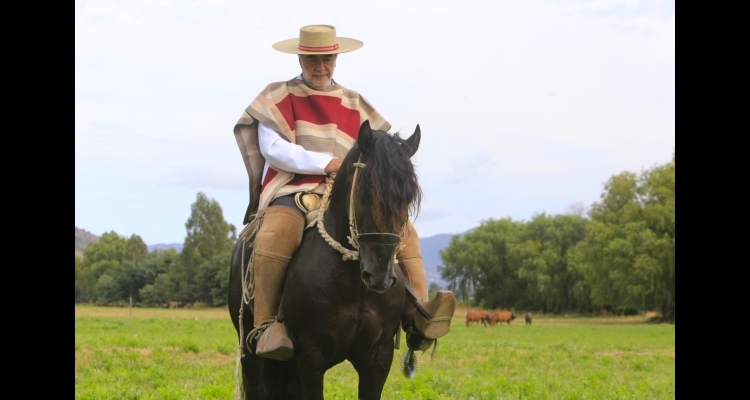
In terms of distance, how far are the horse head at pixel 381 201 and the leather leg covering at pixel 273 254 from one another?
0.70m

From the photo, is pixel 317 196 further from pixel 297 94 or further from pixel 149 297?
pixel 149 297

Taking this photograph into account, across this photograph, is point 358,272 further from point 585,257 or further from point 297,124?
point 585,257

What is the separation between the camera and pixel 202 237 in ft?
290

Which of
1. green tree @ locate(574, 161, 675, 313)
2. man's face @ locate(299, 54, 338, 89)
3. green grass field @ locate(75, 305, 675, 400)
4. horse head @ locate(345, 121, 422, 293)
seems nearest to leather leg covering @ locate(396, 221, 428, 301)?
horse head @ locate(345, 121, 422, 293)

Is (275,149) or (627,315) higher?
(275,149)

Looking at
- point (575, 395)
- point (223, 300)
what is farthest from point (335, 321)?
point (223, 300)

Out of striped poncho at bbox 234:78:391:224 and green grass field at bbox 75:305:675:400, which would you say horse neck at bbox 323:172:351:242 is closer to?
striped poncho at bbox 234:78:391:224

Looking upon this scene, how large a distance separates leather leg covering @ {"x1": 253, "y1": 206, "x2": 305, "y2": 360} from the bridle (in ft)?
0.77

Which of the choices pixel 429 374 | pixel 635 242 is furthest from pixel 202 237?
pixel 429 374

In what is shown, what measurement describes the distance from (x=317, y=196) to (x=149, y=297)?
83182 millimetres

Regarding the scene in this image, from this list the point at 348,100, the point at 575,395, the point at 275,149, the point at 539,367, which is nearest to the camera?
the point at 275,149

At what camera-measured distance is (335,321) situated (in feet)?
20.7

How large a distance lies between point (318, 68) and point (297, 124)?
49cm
